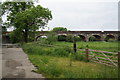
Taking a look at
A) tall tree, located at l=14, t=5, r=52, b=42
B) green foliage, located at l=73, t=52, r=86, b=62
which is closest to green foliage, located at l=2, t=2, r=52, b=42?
tall tree, located at l=14, t=5, r=52, b=42

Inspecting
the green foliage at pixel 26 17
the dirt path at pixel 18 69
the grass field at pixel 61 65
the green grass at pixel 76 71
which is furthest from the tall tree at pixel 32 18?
the green grass at pixel 76 71

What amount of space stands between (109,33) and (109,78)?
5131cm

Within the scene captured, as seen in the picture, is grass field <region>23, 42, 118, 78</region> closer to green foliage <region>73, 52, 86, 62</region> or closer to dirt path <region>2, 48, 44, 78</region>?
green foliage <region>73, 52, 86, 62</region>

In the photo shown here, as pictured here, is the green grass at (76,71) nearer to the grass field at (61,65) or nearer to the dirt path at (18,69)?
the grass field at (61,65)

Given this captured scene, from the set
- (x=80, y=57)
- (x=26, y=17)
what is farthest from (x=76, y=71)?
(x=26, y=17)

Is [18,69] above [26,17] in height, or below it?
below

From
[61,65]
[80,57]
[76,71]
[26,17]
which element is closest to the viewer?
[76,71]

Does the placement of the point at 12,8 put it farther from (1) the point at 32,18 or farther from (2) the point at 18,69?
(2) the point at 18,69

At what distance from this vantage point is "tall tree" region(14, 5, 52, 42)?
21.0m

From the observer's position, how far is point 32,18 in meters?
21.2

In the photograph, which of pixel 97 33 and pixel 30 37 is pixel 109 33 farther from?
pixel 30 37

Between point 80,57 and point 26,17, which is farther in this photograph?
point 26,17

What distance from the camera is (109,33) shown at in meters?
53.6

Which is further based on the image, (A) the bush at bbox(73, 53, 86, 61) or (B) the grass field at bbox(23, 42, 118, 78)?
(A) the bush at bbox(73, 53, 86, 61)
